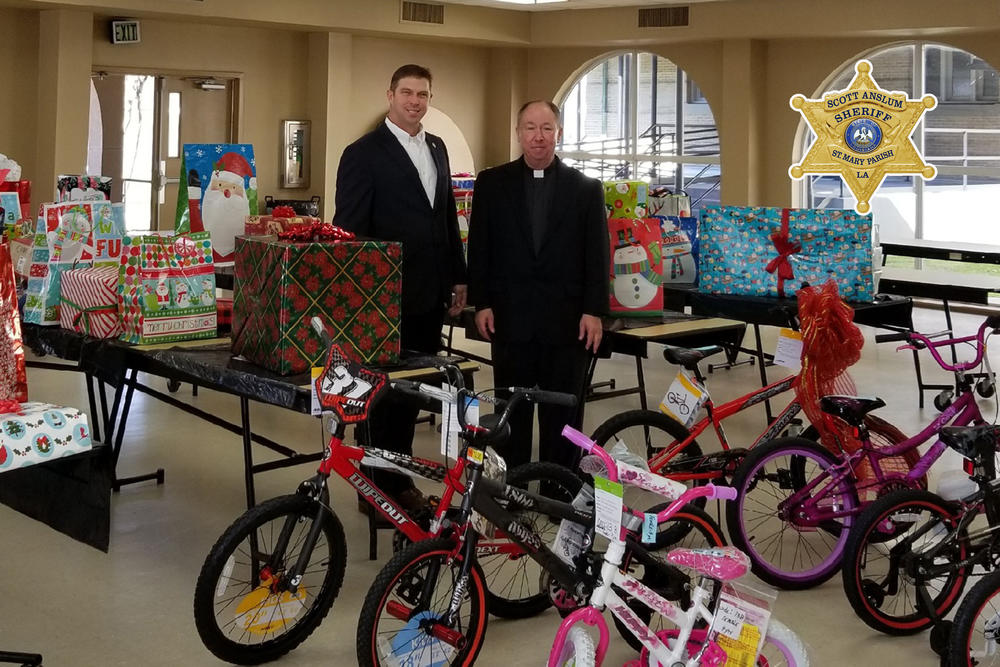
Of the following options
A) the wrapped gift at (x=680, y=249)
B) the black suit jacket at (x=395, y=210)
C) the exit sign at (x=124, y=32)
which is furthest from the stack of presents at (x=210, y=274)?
the exit sign at (x=124, y=32)

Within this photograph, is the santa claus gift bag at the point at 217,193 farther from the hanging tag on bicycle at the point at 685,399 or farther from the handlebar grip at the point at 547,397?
the handlebar grip at the point at 547,397

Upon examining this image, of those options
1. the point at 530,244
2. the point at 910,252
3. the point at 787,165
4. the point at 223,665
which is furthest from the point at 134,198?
the point at 223,665

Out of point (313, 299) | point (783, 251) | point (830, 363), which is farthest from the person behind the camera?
point (783, 251)

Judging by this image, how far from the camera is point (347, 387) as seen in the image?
3268mm

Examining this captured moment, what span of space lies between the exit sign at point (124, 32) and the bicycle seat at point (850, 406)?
8896mm

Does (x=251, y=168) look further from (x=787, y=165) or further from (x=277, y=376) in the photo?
(x=787, y=165)

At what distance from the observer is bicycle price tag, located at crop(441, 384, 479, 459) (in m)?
3.07

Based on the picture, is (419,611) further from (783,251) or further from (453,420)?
(783,251)

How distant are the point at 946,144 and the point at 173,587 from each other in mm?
9983

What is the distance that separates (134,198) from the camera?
12023 mm

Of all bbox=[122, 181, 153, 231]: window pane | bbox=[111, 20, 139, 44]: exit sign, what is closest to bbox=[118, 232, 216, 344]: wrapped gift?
bbox=[111, 20, 139, 44]: exit sign

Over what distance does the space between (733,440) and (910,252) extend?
356 cm

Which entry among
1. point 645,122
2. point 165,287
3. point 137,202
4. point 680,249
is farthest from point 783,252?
point 645,122

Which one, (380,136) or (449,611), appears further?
(380,136)
